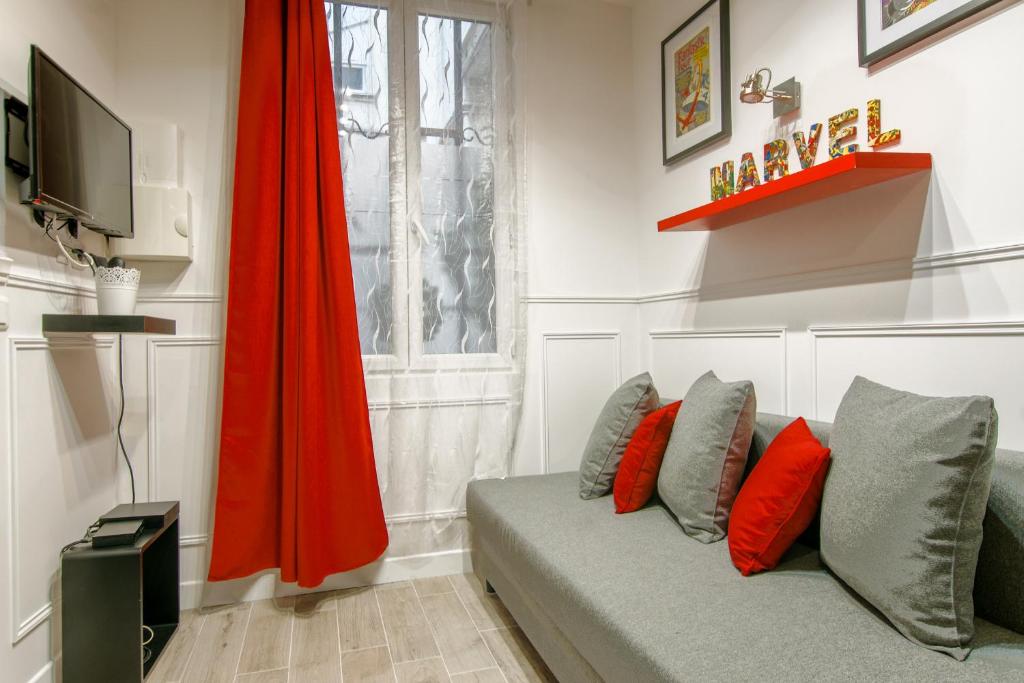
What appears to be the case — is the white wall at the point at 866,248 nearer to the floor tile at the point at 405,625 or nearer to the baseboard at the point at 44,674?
the floor tile at the point at 405,625

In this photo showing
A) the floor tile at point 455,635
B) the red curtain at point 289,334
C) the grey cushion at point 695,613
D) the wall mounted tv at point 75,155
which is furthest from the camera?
the red curtain at point 289,334

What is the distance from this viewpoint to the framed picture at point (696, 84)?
2357 mm

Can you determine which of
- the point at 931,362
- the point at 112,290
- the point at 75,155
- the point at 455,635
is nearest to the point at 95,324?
the point at 112,290

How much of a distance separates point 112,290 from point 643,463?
Result: 187 cm

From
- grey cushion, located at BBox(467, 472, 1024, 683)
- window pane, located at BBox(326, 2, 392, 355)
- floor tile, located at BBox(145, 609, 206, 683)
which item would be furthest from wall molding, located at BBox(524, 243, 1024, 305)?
floor tile, located at BBox(145, 609, 206, 683)

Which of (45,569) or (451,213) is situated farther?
(451,213)

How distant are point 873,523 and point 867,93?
4.15 ft

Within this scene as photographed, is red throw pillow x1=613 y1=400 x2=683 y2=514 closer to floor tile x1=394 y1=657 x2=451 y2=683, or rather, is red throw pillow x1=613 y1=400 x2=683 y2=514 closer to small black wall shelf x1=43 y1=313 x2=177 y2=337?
floor tile x1=394 y1=657 x2=451 y2=683

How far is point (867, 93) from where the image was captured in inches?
68.9

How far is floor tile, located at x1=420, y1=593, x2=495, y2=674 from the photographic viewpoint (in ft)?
6.42

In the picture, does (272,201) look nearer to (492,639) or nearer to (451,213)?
(451,213)

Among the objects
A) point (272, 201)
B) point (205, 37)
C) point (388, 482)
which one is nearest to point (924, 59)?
point (272, 201)

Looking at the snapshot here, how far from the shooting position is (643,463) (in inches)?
80.9

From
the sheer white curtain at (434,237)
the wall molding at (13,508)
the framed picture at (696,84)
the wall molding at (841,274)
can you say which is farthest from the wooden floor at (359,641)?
the framed picture at (696,84)
